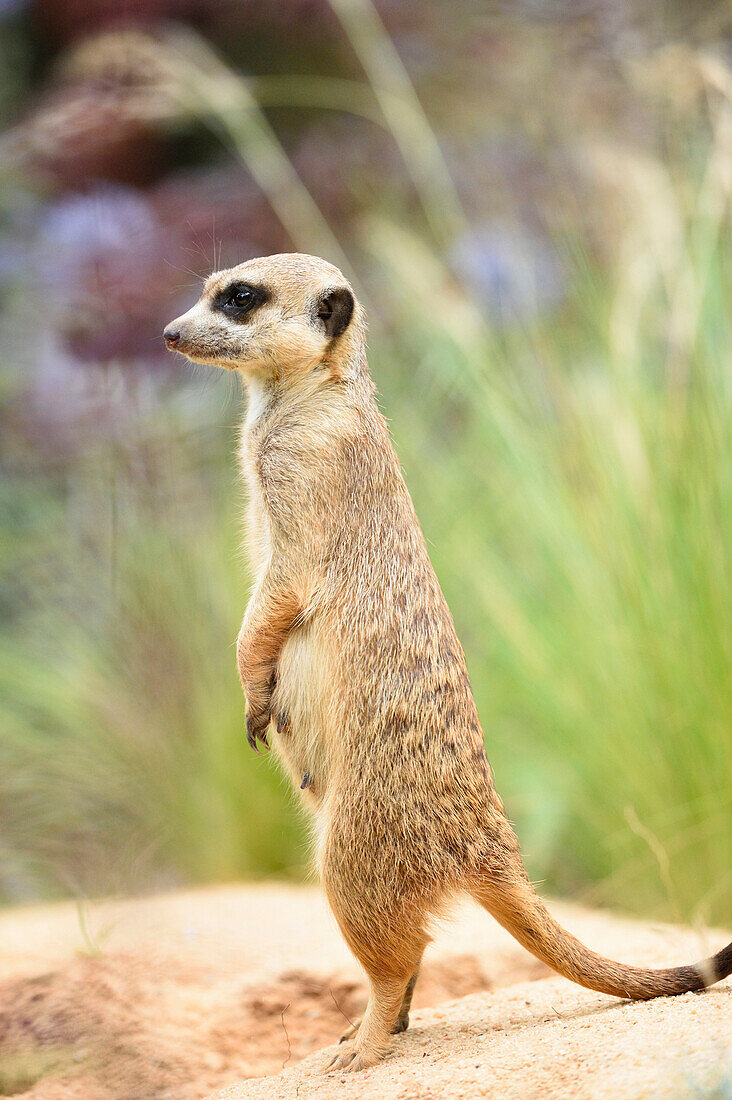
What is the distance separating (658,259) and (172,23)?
4.44ft

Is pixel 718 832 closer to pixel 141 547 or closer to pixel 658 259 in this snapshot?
pixel 658 259

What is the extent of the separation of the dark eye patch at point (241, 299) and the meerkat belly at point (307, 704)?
421 mm

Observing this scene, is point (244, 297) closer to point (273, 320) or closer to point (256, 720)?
point (273, 320)

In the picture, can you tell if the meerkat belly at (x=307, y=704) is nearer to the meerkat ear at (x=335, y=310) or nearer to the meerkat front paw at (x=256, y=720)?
the meerkat front paw at (x=256, y=720)

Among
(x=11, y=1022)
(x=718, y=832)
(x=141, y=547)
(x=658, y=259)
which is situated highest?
(x=658, y=259)

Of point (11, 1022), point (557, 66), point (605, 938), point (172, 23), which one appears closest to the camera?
point (11, 1022)

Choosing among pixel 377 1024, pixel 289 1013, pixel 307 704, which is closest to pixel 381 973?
pixel 377 1024

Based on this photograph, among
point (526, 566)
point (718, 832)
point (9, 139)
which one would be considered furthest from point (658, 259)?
point (9, 139)

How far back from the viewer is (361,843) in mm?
1170

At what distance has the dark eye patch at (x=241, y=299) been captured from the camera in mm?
1287

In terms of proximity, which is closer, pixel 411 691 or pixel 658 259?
pixel 411 691

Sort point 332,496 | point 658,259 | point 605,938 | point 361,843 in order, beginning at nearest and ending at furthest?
1. point 361,843
2. point 332,496
3. point 605,938
4. point 658,259

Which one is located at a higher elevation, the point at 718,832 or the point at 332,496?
Answer: the point at 332,496

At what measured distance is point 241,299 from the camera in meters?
1.29
